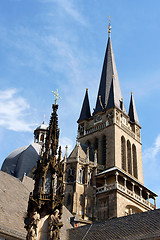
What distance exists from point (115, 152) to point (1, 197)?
27.9 meters

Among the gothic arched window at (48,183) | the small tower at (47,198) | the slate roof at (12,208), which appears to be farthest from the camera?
the slate roof at (12,208)

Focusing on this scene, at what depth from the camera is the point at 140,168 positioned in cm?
5194

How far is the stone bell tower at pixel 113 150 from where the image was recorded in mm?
40747

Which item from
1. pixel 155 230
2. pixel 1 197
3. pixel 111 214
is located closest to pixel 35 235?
pixel 1 197

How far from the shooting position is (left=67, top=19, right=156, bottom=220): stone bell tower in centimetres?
4075

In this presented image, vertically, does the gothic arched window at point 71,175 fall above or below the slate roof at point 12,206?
above

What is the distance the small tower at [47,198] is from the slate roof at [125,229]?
7.55m

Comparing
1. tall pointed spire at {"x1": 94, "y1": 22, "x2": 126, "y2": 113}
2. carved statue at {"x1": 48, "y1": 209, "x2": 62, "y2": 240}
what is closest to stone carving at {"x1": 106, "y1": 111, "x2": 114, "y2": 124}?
tall pointed spire at {"x1": 94, "y1": 22, "x2": 126, "y2": 113}

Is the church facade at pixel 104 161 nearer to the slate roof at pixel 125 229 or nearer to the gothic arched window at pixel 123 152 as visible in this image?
the gothic arched window at pixel 123 152

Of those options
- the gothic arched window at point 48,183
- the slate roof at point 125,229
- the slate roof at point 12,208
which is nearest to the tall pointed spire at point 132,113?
the slate roof at point 12,208

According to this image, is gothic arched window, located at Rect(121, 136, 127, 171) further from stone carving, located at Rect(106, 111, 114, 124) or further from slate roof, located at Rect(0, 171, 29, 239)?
slate roof, located at Rect(0, 171, 29, 239)

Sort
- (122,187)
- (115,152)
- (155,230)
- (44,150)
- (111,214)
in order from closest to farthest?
(44,150), (155,230), (111,214), (122,187), (115,152)

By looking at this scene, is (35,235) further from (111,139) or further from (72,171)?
(111,139)

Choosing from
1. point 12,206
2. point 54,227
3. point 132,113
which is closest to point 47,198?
point 54,227
